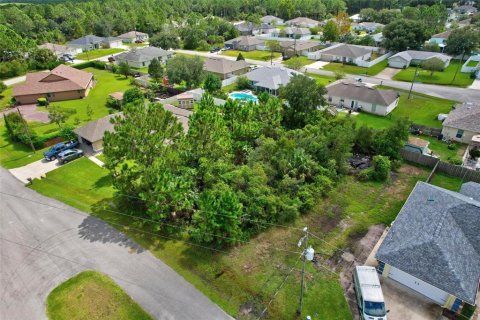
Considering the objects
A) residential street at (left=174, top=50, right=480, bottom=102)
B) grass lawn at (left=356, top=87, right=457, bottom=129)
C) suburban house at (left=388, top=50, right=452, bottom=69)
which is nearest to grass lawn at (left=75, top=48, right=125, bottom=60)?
residential street at (left=174, top=50, right=480, bottom=102)

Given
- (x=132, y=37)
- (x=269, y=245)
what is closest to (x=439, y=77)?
(x=269, y=245)

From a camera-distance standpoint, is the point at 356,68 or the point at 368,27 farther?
the point at 368,27

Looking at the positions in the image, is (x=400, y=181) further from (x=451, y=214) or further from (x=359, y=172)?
(x=451, y=214)

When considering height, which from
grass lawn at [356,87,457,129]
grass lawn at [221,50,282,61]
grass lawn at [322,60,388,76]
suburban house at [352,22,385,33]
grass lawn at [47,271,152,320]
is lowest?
grass lawn at [47,271,152,320]

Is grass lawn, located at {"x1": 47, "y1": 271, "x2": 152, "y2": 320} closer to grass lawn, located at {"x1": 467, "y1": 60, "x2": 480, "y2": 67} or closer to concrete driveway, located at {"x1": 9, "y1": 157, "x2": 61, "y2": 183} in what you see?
concrete driveway, located at {"x1": 9, "y1": 157, "x2": 61, "y2": 183}

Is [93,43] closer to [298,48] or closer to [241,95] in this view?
[298,48]

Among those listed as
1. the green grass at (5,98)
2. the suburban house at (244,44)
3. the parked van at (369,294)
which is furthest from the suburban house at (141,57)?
the parked van at (369,294)

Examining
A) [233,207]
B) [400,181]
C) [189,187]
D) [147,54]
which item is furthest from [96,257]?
[147,54]
